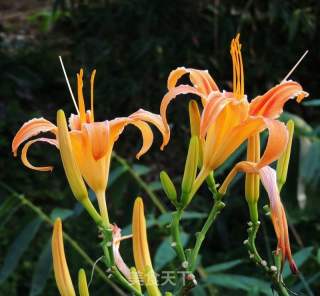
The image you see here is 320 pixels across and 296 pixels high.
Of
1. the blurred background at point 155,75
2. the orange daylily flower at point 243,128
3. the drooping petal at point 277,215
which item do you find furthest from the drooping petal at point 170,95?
the blurred background at point 155,75

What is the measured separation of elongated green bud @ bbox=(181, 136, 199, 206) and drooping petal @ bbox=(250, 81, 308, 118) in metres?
0.07

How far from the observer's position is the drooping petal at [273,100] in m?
0.75

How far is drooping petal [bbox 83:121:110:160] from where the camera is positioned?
0.74 m

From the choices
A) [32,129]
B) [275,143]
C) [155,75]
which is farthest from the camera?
[155,75]

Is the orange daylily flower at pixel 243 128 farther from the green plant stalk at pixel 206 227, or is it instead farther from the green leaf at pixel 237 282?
the green leaf at pixel 237 282

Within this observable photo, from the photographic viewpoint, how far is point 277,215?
718 millimetres

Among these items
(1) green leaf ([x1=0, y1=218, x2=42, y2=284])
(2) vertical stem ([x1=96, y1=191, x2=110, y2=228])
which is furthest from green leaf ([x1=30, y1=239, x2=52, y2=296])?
(2) vertical stem ([x1=96, y1=191, x2=110, y2=228])

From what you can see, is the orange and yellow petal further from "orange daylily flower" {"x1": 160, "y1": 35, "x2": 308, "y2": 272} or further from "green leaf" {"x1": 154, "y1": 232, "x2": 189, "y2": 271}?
"green leaf" {"x1": 154, "y1": 232, "x2": 189, "y2": 271}

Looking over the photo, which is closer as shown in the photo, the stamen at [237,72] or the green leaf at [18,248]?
the stamen at [237,72]

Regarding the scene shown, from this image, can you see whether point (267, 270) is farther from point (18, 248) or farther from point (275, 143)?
point (18, 248)

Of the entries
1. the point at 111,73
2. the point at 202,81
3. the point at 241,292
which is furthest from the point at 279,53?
the point at 202,81

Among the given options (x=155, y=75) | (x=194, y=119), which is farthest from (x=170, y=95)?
(x=155, y=75)

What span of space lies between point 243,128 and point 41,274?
836 millimetres

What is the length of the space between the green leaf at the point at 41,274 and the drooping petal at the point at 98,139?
0.75 m
